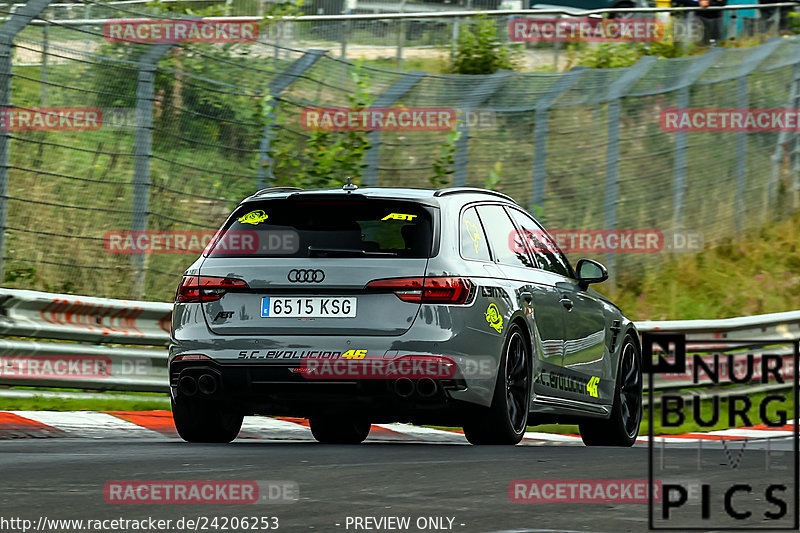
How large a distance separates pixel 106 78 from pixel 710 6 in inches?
505

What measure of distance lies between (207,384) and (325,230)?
1.08 meters

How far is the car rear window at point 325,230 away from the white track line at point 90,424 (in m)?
2.04

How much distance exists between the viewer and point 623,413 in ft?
36.0

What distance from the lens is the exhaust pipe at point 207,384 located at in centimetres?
855

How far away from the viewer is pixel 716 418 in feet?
17.4

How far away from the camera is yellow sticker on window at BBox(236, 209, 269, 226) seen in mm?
8773

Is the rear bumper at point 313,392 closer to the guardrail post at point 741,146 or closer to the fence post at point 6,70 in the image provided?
the fence post at point 6,70

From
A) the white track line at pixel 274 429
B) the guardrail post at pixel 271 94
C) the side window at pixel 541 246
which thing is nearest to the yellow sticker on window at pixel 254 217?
the side window at pixel 541 246

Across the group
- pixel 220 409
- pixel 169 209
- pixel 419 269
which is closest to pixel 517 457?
pixel 419 269

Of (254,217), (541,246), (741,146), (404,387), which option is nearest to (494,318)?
(404,387)

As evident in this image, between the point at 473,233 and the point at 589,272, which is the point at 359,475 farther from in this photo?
the point at 589,272

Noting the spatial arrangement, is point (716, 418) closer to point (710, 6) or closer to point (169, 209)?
point (169, 209)

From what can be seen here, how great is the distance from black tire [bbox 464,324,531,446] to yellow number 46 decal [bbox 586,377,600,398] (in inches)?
44.8

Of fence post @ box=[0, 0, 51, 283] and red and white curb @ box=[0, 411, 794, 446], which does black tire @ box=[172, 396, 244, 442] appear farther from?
fence post @ box=[0, 0, 51, 283]
